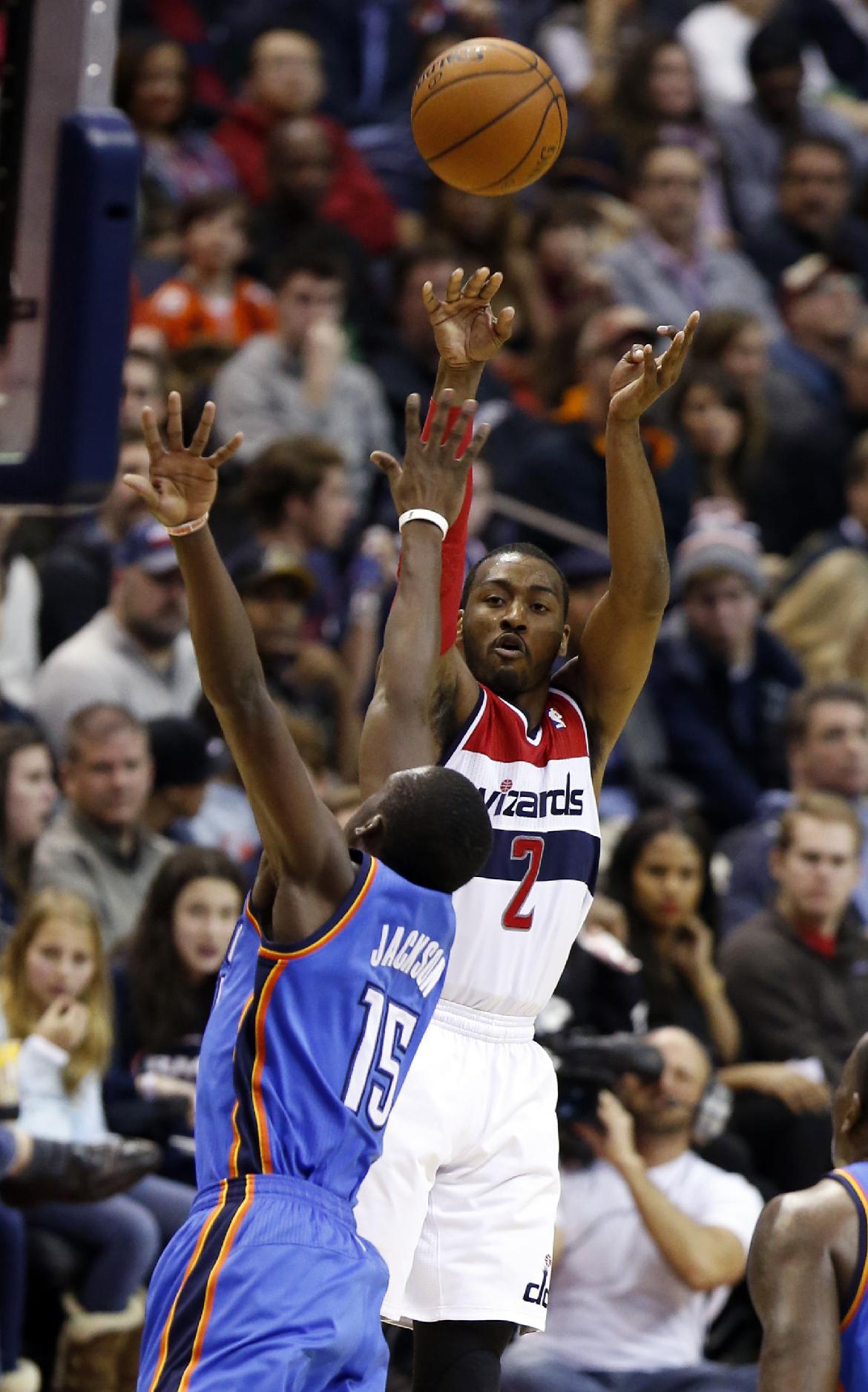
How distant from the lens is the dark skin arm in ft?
12.0

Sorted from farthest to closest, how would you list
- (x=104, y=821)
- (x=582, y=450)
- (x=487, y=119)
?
(x=582, y=450)
(x=104, y=821)
(x=487, y=119)

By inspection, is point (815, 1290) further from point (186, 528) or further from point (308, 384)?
point (308, 384)

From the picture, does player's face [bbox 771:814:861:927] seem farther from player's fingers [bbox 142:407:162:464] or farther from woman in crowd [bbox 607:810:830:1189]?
player's fingers [bbox 142:407:162:464]

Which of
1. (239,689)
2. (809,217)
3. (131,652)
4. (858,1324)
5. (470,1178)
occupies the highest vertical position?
(809,217)

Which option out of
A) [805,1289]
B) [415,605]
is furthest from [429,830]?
[805,1289]

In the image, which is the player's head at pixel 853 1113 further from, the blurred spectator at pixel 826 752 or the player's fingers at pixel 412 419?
the blurred spectator at pixel 826 752

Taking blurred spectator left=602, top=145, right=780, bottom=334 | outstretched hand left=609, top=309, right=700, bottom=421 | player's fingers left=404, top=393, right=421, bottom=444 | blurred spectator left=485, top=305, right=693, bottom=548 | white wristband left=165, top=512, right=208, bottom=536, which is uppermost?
blurred spectator left=602, top=145, right=780, bottom=334

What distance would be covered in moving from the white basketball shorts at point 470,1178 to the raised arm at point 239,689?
101 centimetres

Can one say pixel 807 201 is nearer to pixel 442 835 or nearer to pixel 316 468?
pixel 316 468

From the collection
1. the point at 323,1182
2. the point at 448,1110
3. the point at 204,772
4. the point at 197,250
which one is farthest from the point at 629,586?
the point at 197,250

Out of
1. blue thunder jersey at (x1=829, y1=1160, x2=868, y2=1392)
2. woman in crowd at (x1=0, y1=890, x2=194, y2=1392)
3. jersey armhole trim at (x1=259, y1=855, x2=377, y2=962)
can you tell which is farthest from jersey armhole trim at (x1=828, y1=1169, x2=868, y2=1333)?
woman in crowd at (x1=0, y1=890, x2=194, y2=1392)

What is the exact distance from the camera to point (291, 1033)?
3916 millimetres

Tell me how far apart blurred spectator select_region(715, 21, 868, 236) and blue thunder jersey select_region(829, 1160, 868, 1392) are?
10.6 metres

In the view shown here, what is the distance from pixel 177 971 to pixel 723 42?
1002 centimetres
